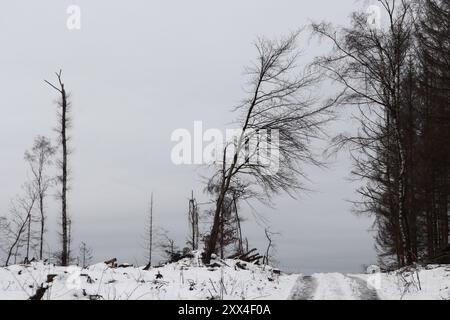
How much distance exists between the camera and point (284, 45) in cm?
1909

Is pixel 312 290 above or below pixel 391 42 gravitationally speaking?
below

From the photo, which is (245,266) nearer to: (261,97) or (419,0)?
(261,97)

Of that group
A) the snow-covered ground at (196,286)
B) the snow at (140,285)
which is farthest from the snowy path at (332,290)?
the snow at (140,285)

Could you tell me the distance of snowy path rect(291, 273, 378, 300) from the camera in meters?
10.4

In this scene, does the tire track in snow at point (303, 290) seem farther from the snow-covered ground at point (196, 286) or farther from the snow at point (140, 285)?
the snow at point (140, 285)

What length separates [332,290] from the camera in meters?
11.6

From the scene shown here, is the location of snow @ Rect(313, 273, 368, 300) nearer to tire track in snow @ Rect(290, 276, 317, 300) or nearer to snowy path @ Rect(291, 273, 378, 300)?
snowy path @ Rect(291, 273, 378, 300)

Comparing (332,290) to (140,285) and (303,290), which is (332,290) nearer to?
(303,290)

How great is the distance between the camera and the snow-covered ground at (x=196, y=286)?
9562mm

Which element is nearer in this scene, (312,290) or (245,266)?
(312,290)

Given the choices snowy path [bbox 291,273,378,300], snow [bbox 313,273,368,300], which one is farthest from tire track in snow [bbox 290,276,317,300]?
snow [bbox 313,273,368,300]
